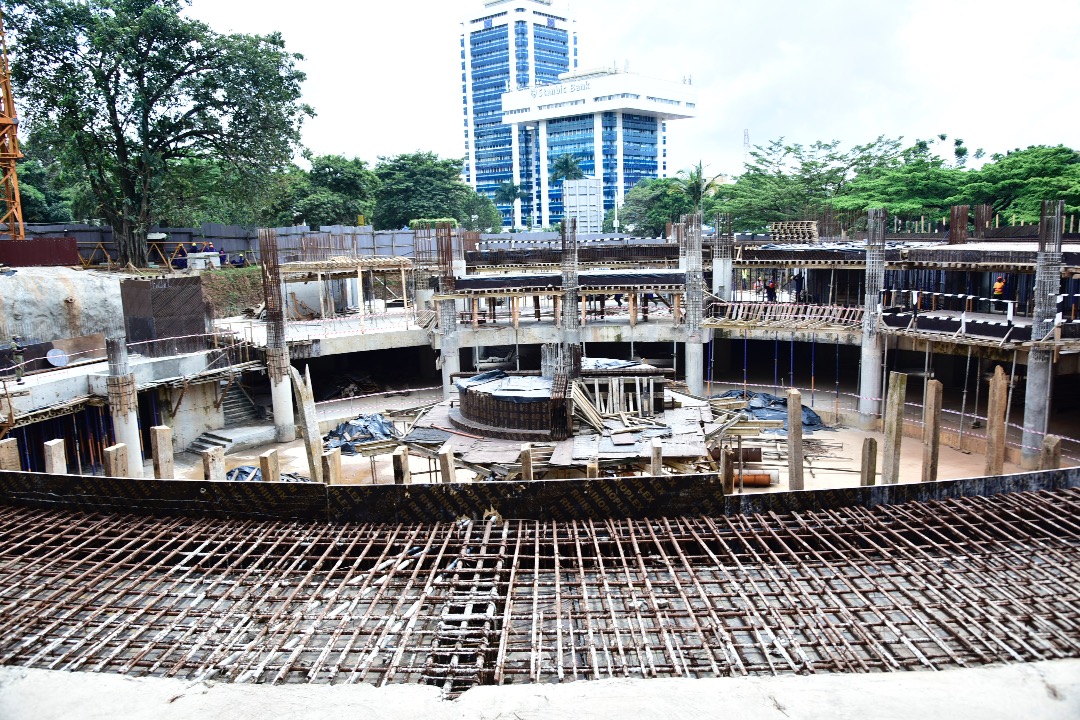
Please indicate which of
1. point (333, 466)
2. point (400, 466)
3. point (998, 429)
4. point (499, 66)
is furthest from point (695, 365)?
point (499, 66)

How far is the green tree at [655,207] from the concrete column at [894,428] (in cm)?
5954

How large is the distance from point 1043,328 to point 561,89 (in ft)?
386

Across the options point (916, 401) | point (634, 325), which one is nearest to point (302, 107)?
point (634, 325)

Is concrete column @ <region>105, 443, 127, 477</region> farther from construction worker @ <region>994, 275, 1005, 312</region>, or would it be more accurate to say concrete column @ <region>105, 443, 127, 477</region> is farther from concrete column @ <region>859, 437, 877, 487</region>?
construction worker @ <region>994, 275, 1005, 312</region>

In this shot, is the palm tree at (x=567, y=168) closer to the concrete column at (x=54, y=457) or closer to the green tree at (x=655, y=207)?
the green tree at (x=655, y=207)

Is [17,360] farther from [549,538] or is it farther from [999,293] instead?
[999,293]

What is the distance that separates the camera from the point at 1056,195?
39.6m

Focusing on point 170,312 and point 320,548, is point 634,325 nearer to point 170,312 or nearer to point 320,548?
point 170,312

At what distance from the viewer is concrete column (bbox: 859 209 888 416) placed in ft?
96.3

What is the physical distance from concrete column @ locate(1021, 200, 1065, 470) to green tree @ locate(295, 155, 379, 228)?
1762 inches

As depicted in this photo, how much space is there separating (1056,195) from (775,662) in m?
40.0

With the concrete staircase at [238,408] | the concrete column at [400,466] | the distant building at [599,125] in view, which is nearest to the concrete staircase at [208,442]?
the concrete staircase at [238,408]

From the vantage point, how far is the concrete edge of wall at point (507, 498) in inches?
517

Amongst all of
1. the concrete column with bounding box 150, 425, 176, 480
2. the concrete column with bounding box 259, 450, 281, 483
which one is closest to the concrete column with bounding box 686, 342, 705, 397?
the concrete column with bounding box 259, 450, 281, 483
